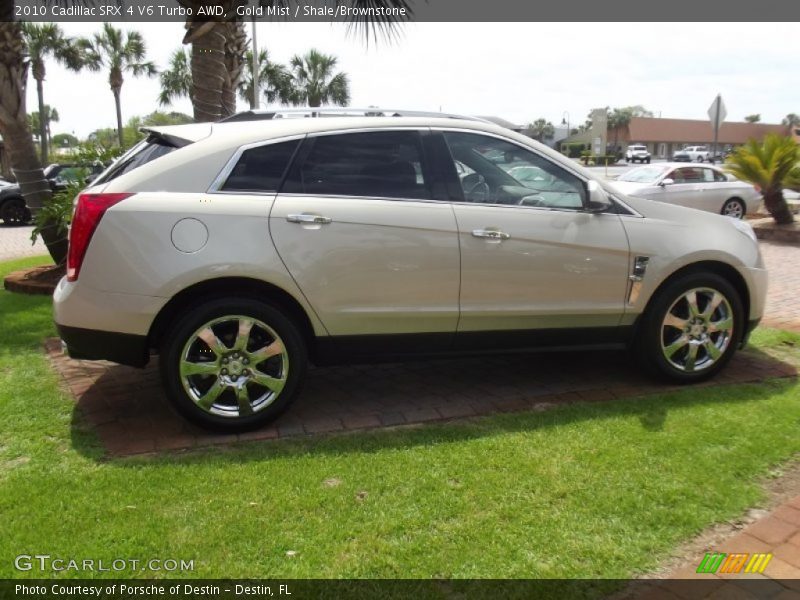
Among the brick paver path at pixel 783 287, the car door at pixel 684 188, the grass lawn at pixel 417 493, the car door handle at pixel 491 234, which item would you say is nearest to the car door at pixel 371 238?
the car door handle at pixel 491 234

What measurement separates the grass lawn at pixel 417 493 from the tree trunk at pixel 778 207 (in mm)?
10708

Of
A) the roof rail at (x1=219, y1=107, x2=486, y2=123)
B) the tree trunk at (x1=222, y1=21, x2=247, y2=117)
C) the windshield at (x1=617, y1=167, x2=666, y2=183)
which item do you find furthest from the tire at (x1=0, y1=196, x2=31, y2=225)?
the roof rail at (x1=219, y1=107, x2=486, y2=123)

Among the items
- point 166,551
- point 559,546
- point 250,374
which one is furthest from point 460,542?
point 250,374

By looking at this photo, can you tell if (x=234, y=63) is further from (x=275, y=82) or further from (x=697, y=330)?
(x=275, y=82)

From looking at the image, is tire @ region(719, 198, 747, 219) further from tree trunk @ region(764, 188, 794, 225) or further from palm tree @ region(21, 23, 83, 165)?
palm tree @ region(21, 23, 83, 165)

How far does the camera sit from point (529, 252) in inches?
163

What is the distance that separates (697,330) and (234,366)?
307cm

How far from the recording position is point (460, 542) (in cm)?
281

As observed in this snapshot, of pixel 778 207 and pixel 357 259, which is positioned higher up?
pixel 357 259

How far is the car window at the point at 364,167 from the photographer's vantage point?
393 cm

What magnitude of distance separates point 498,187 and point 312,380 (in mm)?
1910

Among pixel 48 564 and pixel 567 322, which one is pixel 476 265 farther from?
pixel 48 564

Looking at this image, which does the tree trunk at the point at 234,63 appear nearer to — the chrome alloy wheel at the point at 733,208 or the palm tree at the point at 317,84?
the chrome alloy wheel at the point at 733,208

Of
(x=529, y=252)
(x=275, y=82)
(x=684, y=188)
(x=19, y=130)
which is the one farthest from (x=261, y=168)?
(x=275, y=82)
